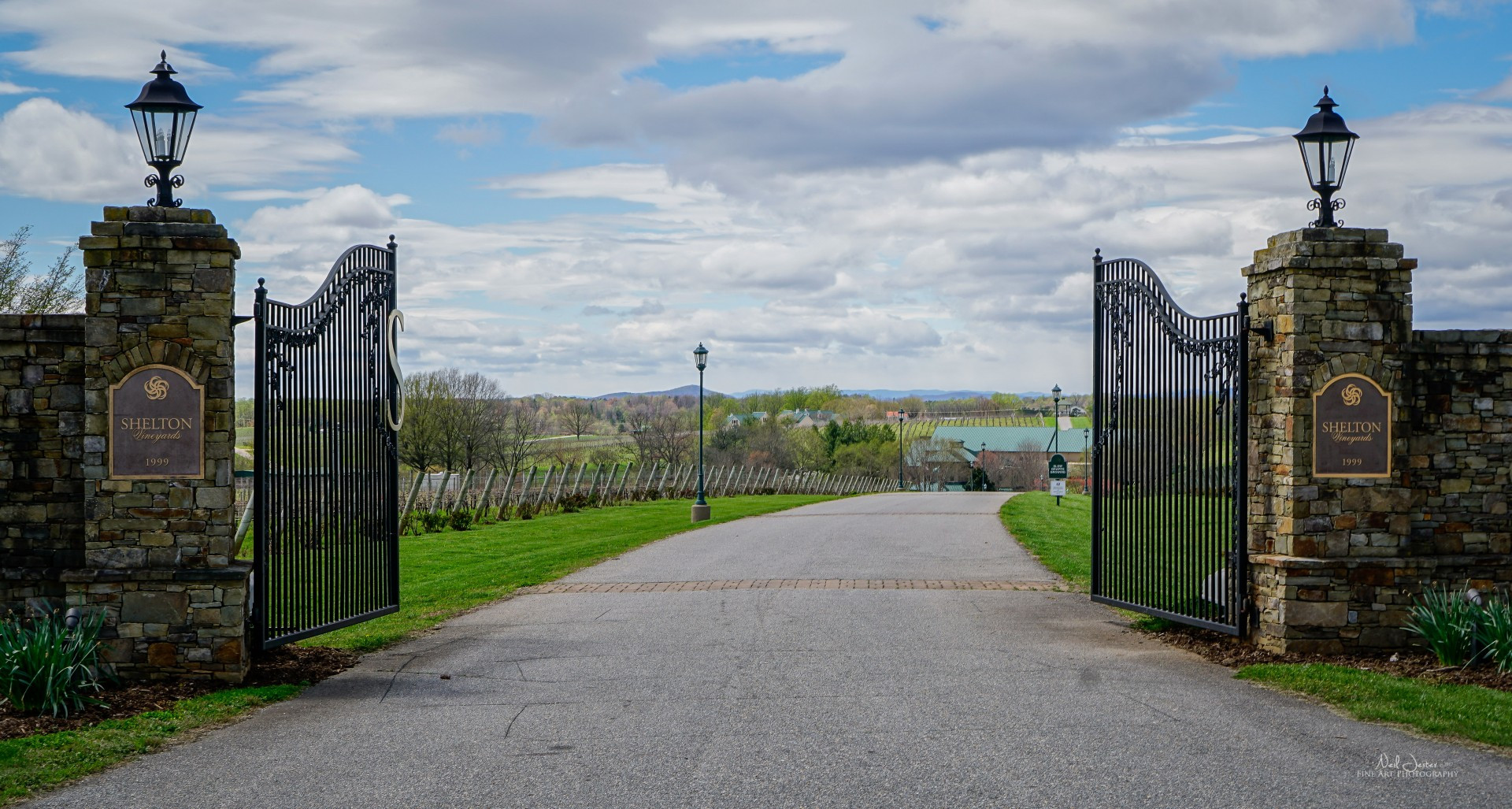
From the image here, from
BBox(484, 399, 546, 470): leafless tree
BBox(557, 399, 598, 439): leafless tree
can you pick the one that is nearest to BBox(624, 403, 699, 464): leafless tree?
BBox(557, 399, 598, 439): leafless tree

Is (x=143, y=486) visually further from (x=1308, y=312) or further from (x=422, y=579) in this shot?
(x=1308, y=312)

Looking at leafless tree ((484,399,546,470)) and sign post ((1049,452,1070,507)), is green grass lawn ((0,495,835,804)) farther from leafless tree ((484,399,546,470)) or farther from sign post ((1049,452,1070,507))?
leafless tree ((484,399,546,470))

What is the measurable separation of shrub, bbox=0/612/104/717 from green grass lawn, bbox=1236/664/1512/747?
8241mm

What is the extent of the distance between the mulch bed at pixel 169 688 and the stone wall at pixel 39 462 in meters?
1.19

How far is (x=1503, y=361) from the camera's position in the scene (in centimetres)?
970

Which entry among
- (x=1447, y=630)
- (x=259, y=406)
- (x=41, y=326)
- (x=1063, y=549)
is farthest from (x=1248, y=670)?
(x=1063, y=549)

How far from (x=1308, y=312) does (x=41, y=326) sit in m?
9.77

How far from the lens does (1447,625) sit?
8.90 m

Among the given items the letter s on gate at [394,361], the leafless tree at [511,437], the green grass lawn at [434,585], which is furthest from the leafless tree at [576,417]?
Answer: the letter s on gate at [394,361]

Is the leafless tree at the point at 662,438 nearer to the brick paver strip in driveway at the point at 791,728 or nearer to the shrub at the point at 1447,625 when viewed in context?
the brick paver strip in driveway at the point at 791,728

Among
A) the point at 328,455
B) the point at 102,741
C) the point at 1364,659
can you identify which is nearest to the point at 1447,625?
the point at 1364,659

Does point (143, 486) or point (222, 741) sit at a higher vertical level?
point (143, 486)

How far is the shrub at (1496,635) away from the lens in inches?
336

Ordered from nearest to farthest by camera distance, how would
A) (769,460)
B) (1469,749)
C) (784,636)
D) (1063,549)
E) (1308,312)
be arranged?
(1469,749) → (1308,312) → (784,636) → (1063,549) → (769,460)
